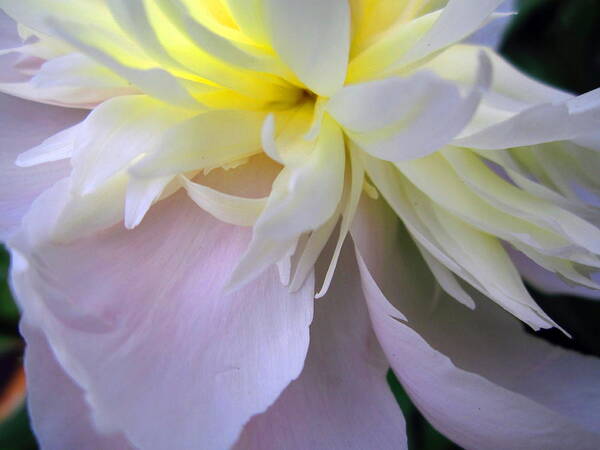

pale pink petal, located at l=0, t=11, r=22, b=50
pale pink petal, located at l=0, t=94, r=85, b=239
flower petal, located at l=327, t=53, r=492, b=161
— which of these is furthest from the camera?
pale pink petal, located at l=0, t=11, r=22, b=50

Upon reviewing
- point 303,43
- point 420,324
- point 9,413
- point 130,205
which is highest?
point 303,43

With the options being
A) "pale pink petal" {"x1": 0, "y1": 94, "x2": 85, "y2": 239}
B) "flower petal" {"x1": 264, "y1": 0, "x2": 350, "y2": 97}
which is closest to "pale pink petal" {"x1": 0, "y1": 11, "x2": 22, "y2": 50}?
"pale pink petal" {"x1": 0, "y1": 94, "x2": 85, "y2": 239}

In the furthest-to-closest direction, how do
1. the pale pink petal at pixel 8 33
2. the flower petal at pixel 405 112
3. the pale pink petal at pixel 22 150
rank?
1. the pale pink petal at pixel 8 33
2. the pale pink petal at pixel 22 150
3. the flower petal at pixel 405 112

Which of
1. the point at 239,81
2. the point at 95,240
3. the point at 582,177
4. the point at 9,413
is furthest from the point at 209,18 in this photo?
the point at 9,413

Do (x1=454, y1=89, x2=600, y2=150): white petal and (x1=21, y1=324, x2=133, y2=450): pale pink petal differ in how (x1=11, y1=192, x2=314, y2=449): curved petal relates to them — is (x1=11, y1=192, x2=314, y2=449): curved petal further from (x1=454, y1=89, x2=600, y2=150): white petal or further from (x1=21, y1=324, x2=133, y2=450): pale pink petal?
(x1=454, y1=89, x2=600, y2=150): white petal

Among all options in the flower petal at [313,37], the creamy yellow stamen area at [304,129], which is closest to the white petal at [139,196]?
the creamy yellow stamen area at [304,129]

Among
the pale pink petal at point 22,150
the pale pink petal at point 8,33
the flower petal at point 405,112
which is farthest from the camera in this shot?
the pale pink petal at point 8,33

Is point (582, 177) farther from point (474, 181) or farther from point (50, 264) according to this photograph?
point (50, 264)

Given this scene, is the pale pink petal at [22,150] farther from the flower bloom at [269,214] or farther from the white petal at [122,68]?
the white petal at [122,68]
